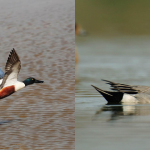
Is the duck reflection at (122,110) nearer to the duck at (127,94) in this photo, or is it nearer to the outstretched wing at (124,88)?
the duck at (127,94)

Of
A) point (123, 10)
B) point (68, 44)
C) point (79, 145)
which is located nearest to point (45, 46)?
point (68, 44)

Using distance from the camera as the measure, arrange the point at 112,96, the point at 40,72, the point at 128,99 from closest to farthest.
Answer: the point at 112,96
the point at 128,99
the point at 40,72

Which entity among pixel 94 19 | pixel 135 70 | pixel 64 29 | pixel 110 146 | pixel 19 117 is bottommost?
pixel 110 146

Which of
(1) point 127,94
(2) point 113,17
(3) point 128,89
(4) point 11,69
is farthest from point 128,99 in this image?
(2) point 113,17

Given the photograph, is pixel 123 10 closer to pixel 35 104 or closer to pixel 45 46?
pixel 45 46

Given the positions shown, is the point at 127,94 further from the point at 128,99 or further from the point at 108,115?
the point at 108,115

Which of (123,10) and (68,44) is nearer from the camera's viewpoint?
(68,44)
